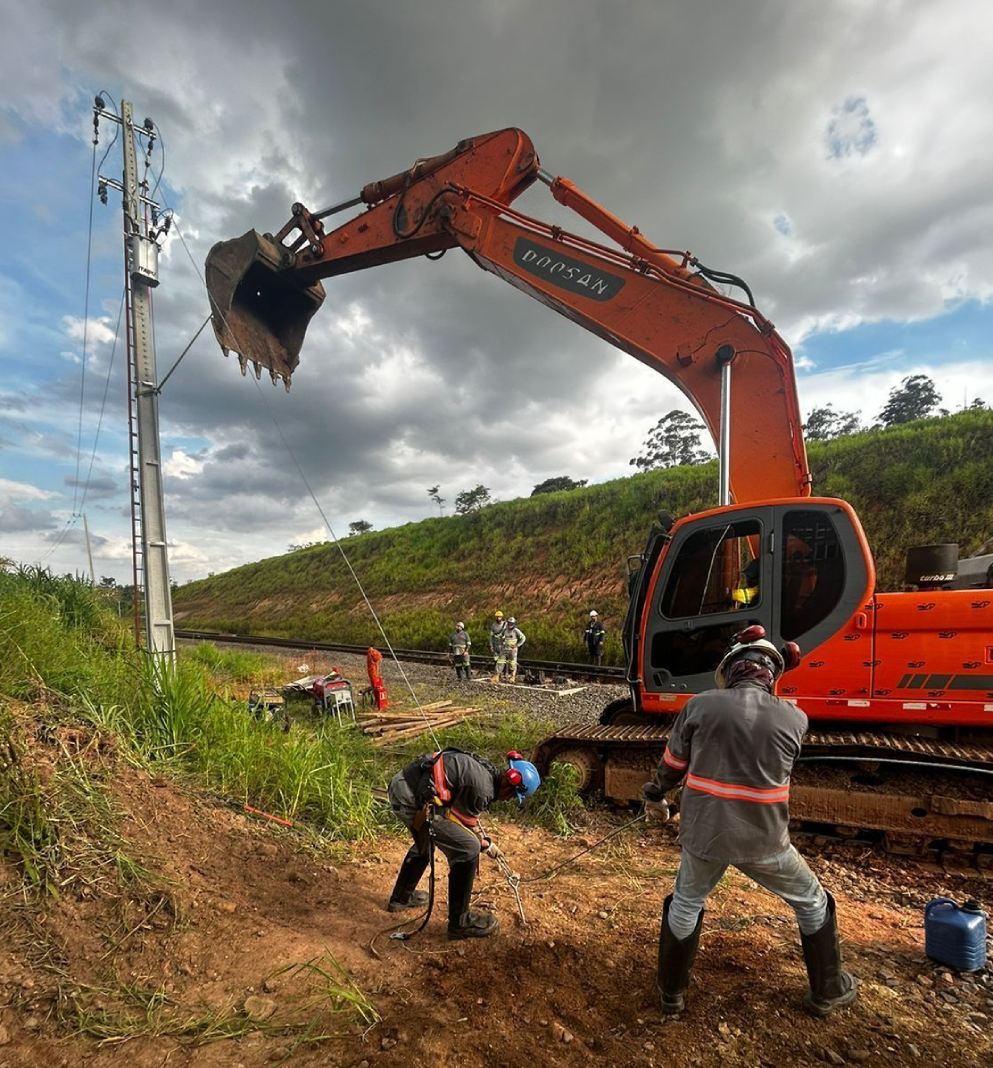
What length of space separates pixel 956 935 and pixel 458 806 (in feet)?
8.90

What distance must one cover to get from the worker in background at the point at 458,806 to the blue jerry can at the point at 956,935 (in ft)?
7.23

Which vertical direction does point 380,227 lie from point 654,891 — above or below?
above

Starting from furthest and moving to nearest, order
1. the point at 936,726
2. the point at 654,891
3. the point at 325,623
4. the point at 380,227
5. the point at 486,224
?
1. the point at 325,623
2. the point at 380,227
3. the point at 486,224
4. the point at 936,726
5. the point at 654,891

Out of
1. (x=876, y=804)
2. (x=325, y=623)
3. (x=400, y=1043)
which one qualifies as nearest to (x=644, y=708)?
(x=876, y=804)

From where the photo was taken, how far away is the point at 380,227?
23.7ft

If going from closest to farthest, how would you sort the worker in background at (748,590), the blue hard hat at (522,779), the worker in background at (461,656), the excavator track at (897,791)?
the blue hard hat at (522,779), the excavator track at (897,791), the worker in background at (748,590), the worker in background at (461,656)

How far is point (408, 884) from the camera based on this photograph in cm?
402

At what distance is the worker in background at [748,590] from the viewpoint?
4.79 meters

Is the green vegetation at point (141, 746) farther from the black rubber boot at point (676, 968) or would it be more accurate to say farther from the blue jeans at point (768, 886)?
the blue jeans at point (768, 886)

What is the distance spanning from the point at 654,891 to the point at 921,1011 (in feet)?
5.51

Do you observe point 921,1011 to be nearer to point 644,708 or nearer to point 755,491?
point 644,708

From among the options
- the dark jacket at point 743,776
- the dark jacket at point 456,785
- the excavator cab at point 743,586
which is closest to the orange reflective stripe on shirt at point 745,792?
the dark jacket at point 743,776

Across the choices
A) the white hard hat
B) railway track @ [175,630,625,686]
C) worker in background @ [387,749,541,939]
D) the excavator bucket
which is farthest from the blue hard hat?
railway track @ [175,630,625,686]

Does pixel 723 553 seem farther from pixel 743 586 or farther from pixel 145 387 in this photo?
pixel 145 387
